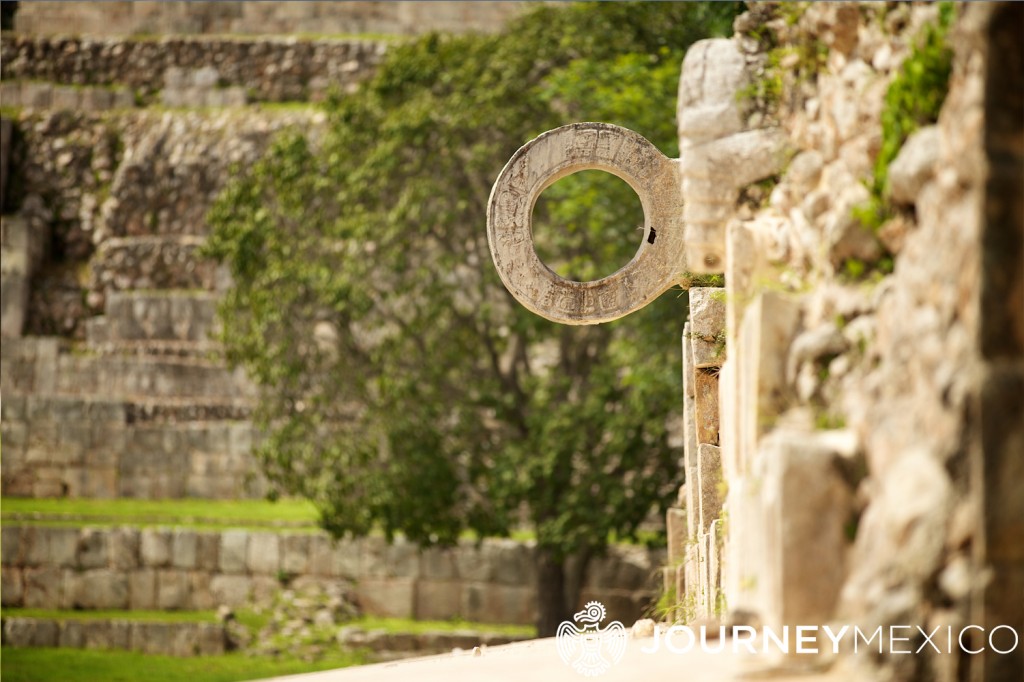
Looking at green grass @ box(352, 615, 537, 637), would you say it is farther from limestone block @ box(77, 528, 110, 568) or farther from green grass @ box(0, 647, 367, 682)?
limestone block @ box(77, 528, 110, 568)

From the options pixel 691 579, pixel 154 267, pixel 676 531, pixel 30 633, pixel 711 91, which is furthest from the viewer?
pixel 154 267

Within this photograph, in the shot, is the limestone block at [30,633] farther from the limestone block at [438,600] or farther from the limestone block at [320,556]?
the limestone block at [438,600]

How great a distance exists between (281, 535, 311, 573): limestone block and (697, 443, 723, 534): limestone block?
11196 millimetres

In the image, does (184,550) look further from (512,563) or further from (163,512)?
(512,563)

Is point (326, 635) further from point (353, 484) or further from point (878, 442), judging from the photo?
point (878, 442)

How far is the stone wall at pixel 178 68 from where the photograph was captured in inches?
986

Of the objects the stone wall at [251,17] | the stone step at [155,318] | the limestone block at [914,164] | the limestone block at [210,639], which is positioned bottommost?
the limestone block at [210,639]

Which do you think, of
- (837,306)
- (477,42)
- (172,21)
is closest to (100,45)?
(172,21)

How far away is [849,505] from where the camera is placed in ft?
13.2

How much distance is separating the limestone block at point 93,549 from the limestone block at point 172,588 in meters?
0.74

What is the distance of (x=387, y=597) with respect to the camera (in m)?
17.0

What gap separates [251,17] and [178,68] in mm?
2063

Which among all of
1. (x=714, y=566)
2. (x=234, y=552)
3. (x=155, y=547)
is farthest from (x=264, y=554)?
(x=714, y=566)

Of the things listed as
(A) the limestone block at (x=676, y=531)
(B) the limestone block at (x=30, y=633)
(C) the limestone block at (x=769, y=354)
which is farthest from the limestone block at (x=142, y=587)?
(C) the limestone block at (x=769, y=354)
